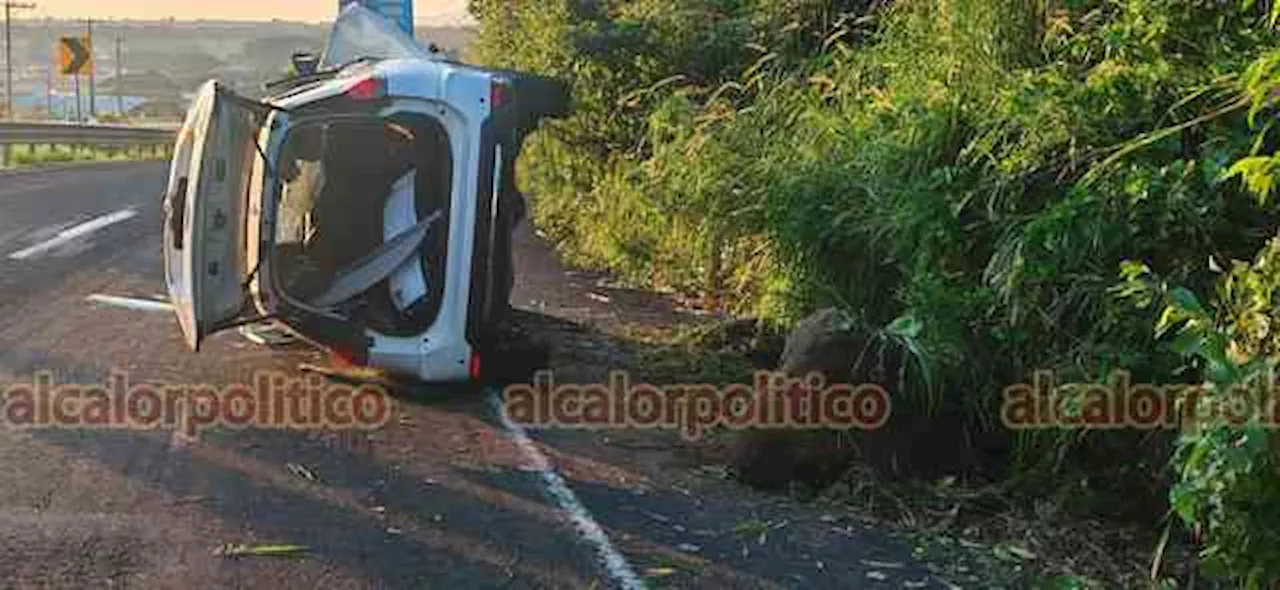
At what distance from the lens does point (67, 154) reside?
35.8m

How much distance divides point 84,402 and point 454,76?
99.1 inches

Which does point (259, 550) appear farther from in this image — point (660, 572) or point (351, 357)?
point (351, 357)

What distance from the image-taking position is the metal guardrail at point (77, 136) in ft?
105

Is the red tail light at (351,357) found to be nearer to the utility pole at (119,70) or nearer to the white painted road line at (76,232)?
the white painted road line at (76,232)

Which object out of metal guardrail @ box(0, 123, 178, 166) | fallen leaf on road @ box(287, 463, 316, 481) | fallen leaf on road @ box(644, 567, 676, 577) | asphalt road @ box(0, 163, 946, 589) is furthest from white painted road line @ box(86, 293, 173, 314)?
metal guardrail @ box(0, 123, 178, 166)

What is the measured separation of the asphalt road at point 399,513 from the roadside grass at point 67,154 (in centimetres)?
2442

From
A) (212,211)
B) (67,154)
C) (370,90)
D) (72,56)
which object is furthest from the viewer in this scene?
(72,56)

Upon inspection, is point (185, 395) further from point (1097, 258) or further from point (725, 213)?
point (1097, 258)

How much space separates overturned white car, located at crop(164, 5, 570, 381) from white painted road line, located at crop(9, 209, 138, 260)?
5.89m

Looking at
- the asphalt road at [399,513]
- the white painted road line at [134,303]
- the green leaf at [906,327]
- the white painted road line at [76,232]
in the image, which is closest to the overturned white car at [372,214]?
the asphalt road at [399,513]

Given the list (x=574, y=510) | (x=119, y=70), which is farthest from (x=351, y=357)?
(x=119, y=70)

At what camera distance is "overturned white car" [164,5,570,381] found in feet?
22.5

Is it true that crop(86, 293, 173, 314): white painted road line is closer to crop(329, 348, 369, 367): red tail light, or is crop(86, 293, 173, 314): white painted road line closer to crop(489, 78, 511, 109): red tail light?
crop(329, 348, 369, 367): red tail light

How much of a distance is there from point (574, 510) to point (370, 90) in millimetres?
2634
